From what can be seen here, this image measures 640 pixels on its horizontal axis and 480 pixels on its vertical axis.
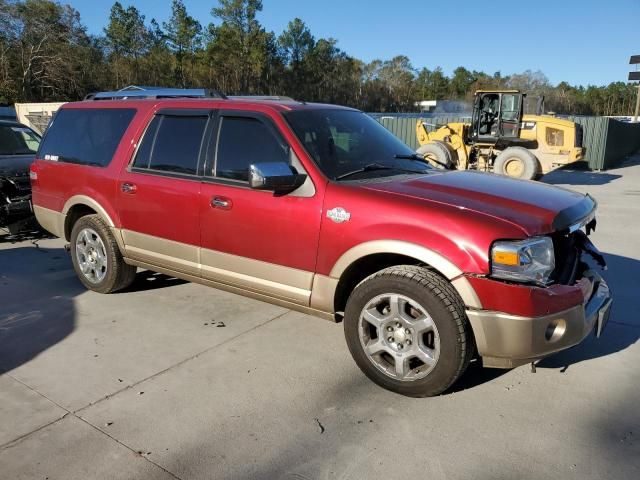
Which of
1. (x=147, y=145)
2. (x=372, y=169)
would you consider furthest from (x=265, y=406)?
(x=147, y=145)

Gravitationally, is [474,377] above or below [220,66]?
below

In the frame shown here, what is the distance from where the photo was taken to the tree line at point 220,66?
150ft

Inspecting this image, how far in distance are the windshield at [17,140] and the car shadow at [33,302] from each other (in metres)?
2.21

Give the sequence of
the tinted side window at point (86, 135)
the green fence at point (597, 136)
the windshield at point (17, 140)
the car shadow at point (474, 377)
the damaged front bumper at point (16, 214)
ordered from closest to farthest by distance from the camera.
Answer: the car shadow at point (474, 377), the tinted side window at point (86, 135), the damaged front bumper at point (16, 214), the windshield at point (17, 140), the green fence at point (597, 136)

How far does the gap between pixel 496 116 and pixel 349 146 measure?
41.1 ft

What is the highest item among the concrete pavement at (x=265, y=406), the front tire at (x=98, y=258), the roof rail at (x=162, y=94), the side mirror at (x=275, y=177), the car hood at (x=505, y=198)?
the roof rail at (x=162, y=94)

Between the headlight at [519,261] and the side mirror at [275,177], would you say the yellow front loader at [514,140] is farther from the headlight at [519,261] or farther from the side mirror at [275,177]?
the headlight at [519,261]

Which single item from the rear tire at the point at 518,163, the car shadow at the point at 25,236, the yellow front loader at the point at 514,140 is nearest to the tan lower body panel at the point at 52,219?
the car shadow at the point at 25,236

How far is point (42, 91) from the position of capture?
4597cm

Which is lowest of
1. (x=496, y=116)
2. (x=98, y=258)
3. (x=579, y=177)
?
(x=579, y=177)

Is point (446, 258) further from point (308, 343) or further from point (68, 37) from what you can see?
point (68, 37)

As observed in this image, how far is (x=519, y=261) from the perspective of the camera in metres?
2.93

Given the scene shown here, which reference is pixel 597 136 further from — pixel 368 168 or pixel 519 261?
pixel 519 261

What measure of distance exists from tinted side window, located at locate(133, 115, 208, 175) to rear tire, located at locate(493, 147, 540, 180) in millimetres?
11638
